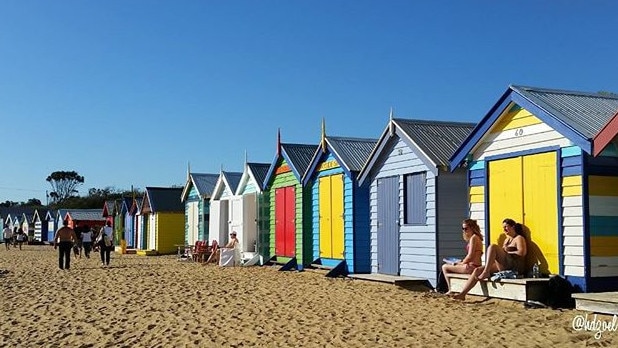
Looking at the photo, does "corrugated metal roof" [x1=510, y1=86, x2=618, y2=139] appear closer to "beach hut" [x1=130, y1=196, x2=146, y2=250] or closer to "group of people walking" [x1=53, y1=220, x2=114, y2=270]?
"group of people walking" [x1=53, y1=220, x2=114, y2=270]

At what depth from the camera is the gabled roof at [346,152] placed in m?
16.5

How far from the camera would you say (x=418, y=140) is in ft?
45.2

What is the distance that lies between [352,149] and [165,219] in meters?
17.9

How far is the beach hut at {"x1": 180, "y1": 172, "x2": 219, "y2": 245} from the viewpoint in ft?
91.8

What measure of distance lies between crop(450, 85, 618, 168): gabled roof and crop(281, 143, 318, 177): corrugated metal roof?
23.6ft

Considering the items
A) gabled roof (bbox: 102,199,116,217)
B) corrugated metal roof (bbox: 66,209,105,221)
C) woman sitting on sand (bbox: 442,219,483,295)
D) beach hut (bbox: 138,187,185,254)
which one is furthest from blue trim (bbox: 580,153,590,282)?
corrugated metal roof (bbox: 66,209,105,221)

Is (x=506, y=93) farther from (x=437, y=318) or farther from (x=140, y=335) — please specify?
(x=140, y=335)

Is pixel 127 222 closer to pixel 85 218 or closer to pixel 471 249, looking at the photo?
pixel 85 218

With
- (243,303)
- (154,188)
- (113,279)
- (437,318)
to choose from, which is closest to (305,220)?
(113,279)

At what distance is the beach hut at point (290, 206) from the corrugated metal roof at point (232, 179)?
3.14 meters

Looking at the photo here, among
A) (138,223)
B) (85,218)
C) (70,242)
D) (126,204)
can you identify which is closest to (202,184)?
(70,242)

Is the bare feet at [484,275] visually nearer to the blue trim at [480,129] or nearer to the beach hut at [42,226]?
the blue trim at [480,129]

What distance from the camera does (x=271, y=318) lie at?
32.4 feet

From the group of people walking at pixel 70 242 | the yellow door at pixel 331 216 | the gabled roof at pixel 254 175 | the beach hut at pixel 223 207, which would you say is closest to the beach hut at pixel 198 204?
the beach hut at pixel 223 207
